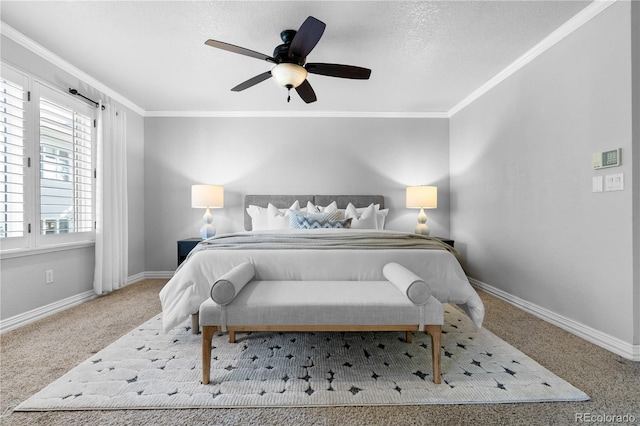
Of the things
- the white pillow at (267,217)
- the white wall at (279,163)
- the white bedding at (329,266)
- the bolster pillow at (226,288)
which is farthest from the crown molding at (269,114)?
the bolster pillow at (226,288)

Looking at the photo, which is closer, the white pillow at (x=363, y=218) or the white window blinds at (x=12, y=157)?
the white window blinds at (x=12, y=157)

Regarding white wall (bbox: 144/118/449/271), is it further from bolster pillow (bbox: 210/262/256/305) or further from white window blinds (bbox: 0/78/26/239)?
bolster pillow (bbox: 210/262/256/305)

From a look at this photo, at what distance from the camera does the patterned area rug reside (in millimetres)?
1507

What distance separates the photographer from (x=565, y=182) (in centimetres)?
246

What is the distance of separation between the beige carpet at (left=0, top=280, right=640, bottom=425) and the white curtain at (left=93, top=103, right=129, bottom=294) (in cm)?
67

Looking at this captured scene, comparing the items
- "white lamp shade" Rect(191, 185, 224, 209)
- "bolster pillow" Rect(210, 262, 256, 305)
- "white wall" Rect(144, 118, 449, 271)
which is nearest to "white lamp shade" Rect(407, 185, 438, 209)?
"white wall" Rect(144, 118, 449, 271)

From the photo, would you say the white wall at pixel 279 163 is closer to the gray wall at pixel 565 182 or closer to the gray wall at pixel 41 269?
the gray wall at pixel 41 269

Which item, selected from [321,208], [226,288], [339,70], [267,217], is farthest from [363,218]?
[226,288]

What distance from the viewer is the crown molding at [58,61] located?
8.07 feet

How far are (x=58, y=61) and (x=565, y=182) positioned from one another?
16.0 feet

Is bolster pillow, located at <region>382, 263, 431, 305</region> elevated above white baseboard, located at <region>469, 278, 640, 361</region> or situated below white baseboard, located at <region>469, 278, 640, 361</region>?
above

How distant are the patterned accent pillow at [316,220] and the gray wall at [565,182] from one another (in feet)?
5.88

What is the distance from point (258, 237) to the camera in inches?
95.8

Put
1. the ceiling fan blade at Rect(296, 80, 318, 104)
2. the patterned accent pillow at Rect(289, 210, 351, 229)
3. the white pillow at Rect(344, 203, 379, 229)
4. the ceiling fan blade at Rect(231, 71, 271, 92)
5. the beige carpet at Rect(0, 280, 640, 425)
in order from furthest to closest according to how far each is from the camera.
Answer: the white pillow at Rect(344, 203, 379, 229) → the patterned accent pillow at Rect(289, 210, 351, 229) → the ceiling fan blade at Rect(296, 80, 318, 104) → the ceiling fan blade at Rect(231, 71, 271, 92) → the beige carpet at Rect(0, 280, 640, 425)
